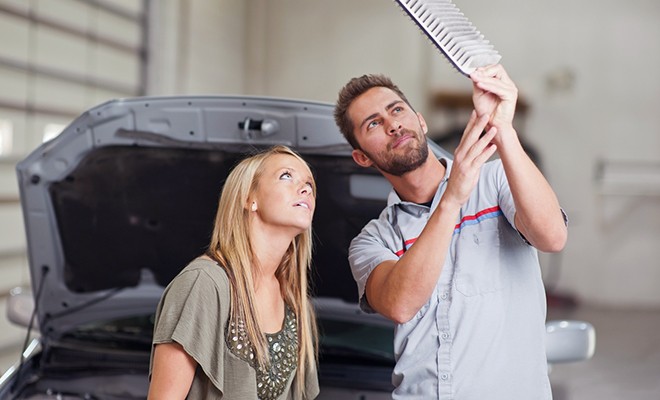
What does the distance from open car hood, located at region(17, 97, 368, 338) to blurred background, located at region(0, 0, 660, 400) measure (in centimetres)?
421

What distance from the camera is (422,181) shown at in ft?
5.94

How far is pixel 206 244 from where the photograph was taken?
8.11 ft

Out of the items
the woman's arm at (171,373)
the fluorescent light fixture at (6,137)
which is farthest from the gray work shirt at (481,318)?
the fluorescent light fixture at (6,137)

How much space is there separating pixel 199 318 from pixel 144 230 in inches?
37.3

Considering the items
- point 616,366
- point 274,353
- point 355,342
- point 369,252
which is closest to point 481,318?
point 369,252

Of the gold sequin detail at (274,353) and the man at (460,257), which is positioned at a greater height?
the man at (460,257)

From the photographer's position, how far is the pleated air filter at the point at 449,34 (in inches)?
56.4

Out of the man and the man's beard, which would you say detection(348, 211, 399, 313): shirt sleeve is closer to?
the man

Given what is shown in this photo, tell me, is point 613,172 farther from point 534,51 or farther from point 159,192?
point 159,192

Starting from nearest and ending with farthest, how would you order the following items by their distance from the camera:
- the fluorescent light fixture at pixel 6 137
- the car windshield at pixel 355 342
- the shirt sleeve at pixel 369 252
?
the shirt sleeve at pixel 369 252 < the car windshield at pixel 355 342 < the fluorescent light fixture at pixel 6 137

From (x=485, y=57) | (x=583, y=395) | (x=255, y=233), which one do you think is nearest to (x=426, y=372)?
(x=255, y=233)

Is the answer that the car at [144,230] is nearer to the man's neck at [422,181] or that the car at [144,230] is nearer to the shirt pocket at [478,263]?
the man's neck at [422,181]

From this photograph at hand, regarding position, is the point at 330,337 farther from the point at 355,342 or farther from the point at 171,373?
the point at 171,373

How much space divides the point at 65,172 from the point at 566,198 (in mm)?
6814
